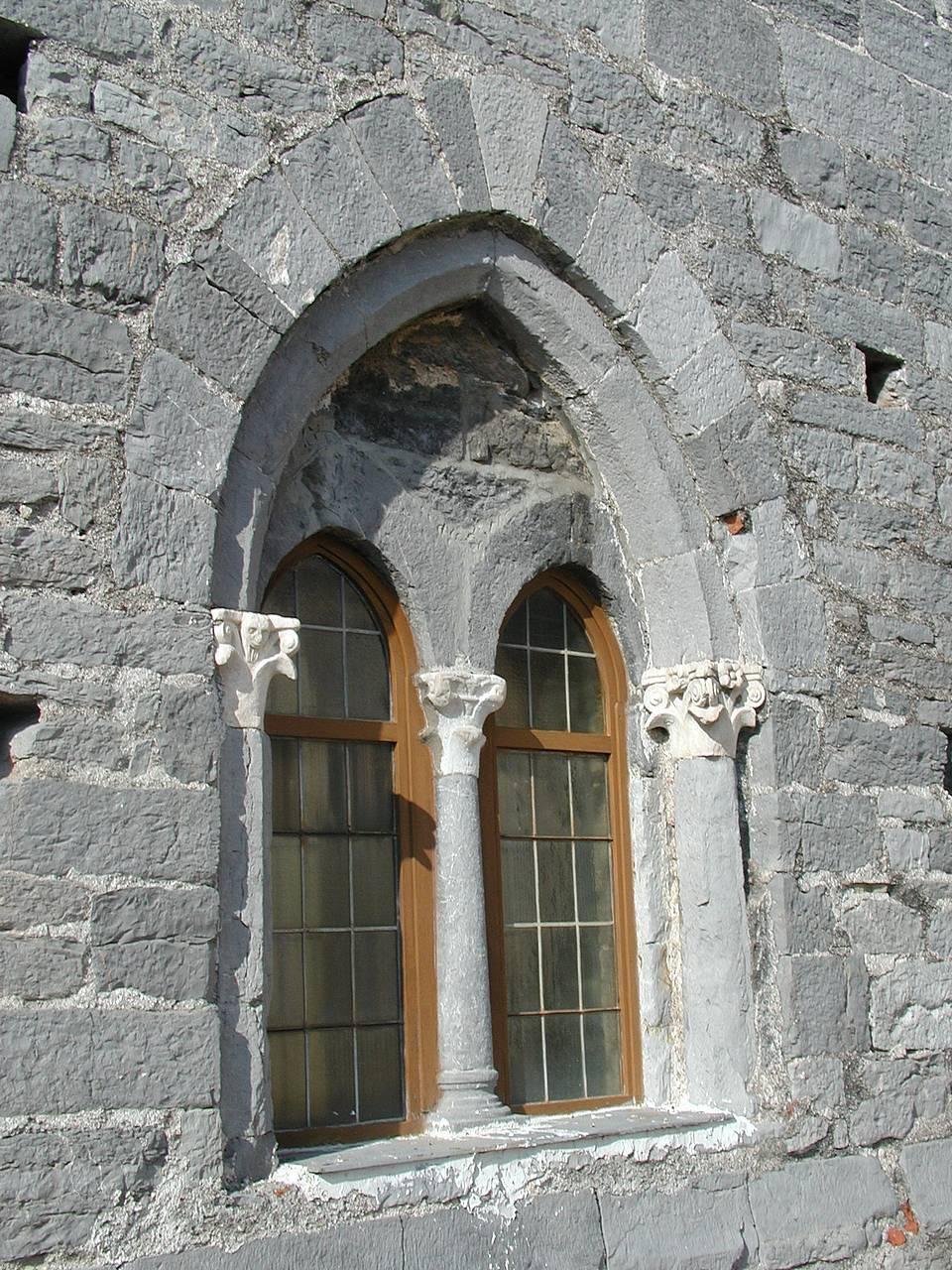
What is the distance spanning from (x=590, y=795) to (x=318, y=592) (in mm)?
1128

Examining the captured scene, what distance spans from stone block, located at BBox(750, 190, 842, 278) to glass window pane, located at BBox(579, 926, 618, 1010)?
2.32 meters

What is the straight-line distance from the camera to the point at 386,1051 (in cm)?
424

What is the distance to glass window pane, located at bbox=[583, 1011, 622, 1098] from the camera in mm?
4629

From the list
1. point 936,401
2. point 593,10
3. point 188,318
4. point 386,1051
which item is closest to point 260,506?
→ point 188,318

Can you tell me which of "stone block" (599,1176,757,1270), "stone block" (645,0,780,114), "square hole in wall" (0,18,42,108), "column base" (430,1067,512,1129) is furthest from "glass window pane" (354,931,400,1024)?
"stone block" (645,0,780,114)

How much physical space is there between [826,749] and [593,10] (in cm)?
248

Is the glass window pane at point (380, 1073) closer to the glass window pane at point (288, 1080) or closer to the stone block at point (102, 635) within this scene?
the glass window pane at point (288, 1080)

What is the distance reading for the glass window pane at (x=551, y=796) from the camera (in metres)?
4.73

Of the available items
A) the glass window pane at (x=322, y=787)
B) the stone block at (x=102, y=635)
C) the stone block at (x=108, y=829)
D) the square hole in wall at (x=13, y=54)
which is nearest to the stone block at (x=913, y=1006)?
the glass window pane at (x=322, y=787)

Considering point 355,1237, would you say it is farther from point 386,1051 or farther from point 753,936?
point 753,936

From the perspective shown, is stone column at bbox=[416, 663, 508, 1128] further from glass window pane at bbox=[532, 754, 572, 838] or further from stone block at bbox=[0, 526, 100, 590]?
stone block at bbox=[0, 526, 100, 590]

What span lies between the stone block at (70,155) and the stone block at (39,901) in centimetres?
167

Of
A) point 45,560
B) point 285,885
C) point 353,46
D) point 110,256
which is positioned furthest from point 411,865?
point 353,46

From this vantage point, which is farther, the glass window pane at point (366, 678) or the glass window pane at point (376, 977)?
the glass window pane at point (366, 678)
